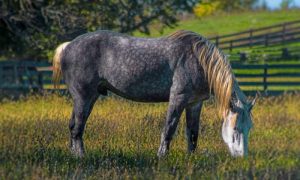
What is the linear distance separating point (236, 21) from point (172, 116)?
47908mm

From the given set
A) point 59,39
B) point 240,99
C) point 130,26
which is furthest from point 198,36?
point 130,26

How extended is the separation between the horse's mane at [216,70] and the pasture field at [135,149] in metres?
0.70

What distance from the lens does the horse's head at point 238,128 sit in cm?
810

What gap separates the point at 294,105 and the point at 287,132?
174 inches

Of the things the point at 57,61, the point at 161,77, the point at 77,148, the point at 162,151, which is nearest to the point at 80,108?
the point at 77,148

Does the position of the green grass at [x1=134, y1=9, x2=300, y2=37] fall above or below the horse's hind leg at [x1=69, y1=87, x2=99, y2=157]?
below

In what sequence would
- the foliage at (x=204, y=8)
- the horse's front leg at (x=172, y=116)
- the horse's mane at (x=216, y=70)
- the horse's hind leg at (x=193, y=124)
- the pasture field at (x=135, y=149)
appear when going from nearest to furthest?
1. the pasture field at (x=135, y=149)
2. the horse's mane at (x=216, y=70)
3. the horse's front leg at (x=172, y=116)
4. the horse's hind leg at (x=193, y=124)
5. the foliage at (x=204, y=8)

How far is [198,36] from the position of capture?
8.60 m

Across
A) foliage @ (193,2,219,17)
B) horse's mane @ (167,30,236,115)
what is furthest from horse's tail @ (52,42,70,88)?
foliage @ (193,2,219,17)

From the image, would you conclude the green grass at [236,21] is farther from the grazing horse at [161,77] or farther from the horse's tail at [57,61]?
the grazing horse at [161,77]

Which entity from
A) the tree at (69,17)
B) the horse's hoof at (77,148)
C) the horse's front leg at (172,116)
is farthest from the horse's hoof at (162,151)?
the tree at (69,17)

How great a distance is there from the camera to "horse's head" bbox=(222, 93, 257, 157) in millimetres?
8102

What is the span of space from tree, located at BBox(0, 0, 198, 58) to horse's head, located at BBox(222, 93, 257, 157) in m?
11.2

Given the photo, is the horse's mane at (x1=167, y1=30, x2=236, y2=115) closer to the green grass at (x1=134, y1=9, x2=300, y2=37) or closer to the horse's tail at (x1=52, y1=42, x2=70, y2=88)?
the horse's tail at (x1=52, y1=42, x2=70, y2=88)
